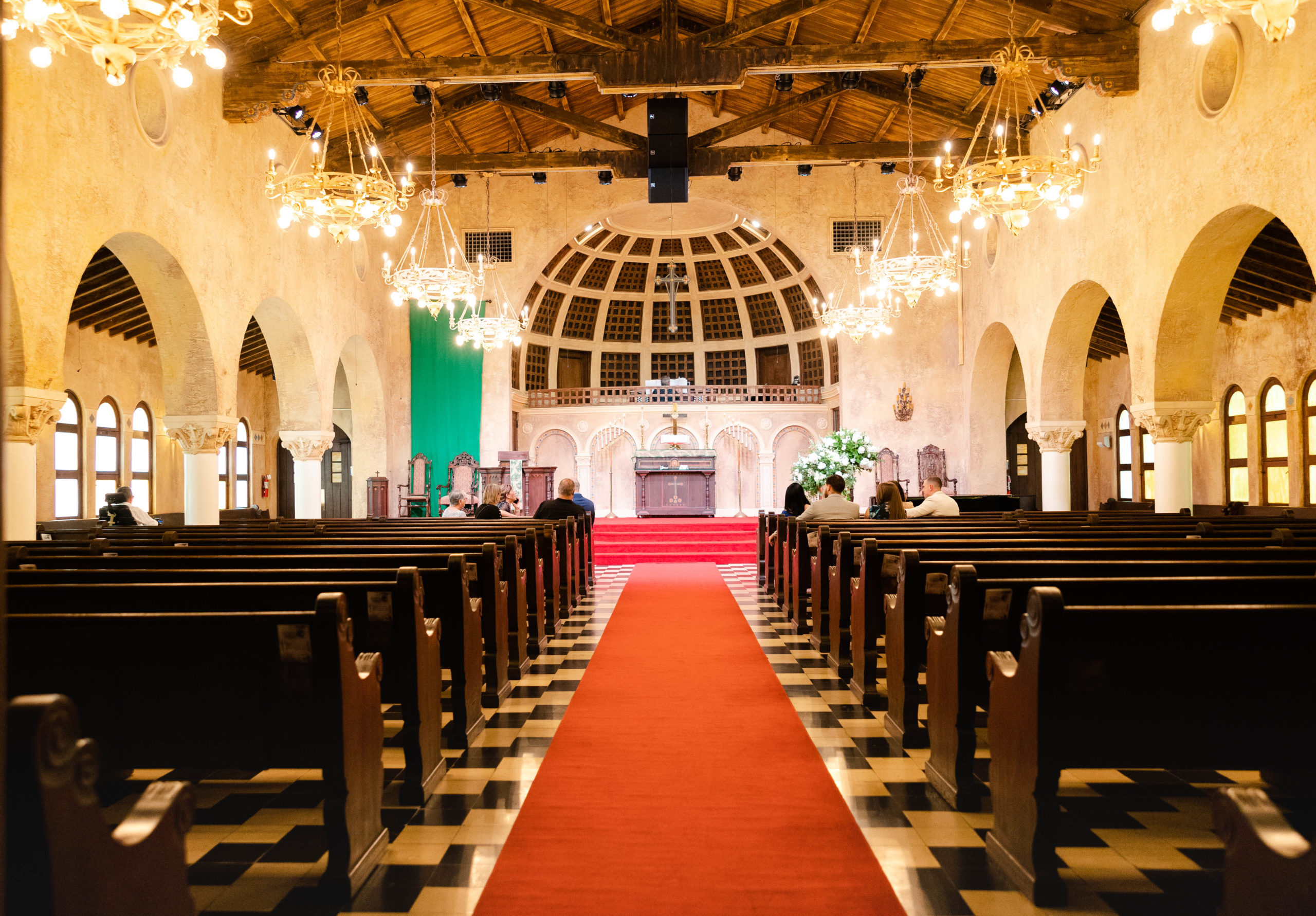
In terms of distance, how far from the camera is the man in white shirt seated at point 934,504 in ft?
27.6

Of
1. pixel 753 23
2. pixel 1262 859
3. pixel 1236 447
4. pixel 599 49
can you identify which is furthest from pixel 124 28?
pixel 1236 447

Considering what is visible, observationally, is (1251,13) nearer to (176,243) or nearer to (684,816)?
(684,816)

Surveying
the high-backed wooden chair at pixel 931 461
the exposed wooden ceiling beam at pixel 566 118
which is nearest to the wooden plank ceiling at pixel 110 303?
the exposed wooden ceiling beam at pixel 566 118

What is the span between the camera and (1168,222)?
1004cm

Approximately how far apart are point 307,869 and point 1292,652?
3.17m

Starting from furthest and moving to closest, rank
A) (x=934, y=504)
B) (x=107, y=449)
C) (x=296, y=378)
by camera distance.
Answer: (x=107, y=449) → (x=296, y=378) → (x=934, y=504)

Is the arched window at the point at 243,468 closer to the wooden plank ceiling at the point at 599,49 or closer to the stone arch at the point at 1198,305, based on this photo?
the wooden plank ceiling at the point at 599,49

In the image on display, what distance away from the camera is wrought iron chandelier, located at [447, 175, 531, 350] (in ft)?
48.9

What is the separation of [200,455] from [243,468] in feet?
30.6

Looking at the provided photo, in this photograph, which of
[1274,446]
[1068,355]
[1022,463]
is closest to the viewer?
[1274,446]

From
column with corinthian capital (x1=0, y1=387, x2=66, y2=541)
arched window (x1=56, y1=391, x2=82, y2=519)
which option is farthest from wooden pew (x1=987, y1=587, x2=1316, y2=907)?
arched window (x1=56, y1=391, x2=82, y2=519)

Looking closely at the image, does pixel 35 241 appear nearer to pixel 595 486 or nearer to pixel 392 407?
pixel 392 407

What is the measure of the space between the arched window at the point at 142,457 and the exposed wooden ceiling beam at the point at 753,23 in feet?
38.5

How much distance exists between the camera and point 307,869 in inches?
114
